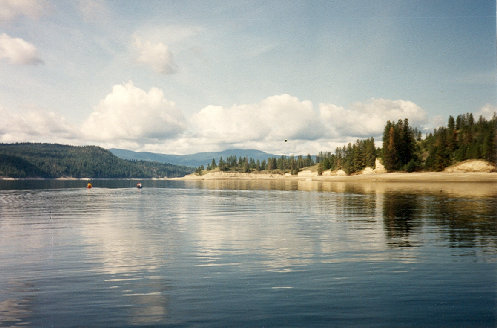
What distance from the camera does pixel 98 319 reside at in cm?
1291

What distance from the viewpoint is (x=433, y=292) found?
1551 cm

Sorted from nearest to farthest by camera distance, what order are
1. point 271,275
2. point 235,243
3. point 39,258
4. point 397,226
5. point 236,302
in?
1. point 236,302
2. point 271,275
3. point 39,258
4. point 235,243
5. point 397,226

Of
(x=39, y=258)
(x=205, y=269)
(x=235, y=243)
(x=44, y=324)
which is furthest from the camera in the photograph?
(x=235, y=243)

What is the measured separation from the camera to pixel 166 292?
51.8 feet

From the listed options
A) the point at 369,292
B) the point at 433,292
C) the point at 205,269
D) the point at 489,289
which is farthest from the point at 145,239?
the point at 489,289

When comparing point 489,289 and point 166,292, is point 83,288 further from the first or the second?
point 489,289

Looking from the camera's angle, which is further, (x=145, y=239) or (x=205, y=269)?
(x=145, y=239)

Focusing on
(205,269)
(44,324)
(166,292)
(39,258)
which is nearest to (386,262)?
(205,269)

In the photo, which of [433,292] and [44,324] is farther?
[433,292]

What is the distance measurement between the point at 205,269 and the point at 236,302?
18.3 ft

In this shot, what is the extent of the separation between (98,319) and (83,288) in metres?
4.25

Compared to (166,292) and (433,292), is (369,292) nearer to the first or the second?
(433,292)

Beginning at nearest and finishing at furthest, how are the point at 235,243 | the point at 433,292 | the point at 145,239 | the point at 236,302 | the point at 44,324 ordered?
the point at 44,324
the point at 236,302
the point at 433,292
the point at 235,243
the point at 145,239

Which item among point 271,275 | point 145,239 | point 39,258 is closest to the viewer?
point 271,275
